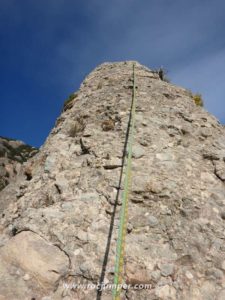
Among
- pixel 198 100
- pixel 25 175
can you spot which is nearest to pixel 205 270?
pixel 25 175

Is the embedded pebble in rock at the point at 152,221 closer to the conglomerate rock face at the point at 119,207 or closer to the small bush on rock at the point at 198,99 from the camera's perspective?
the conglomerate rock face at the point at 119,207

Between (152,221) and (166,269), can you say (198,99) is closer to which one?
(152,221)

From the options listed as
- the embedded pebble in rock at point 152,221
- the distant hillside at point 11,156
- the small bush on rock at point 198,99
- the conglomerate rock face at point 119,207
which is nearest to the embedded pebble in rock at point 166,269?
the conglomerate rock face at point 119,207

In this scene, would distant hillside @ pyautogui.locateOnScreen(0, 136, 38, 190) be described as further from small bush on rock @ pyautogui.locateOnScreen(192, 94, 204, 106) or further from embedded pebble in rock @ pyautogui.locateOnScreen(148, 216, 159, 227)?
embedded pebble in rock @ pyautogui.locateOnScreen(148, 216, 159, 227)

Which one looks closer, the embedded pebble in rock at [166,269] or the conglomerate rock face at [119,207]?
the conglomerate rock face at [119,207]

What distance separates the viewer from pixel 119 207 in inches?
245

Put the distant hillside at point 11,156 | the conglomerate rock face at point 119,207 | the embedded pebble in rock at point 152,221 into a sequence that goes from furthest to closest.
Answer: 1. the distant hillside at point 11,156
2. the embedded pebble in rock at point 152,221
3. the conglomerate rock face at point 119,207

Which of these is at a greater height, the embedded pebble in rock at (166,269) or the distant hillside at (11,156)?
the distant hillside at (11,156)

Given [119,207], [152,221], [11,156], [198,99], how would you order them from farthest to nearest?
1. [11,156]
2. [198,99]
3. [119,207]
4. [152,221]

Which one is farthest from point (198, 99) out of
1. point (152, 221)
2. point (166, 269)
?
point (166, 269)

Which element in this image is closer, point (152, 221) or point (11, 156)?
point (152, 221)

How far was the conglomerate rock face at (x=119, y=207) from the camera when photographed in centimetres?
504

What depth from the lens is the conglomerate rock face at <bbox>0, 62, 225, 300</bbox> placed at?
5043 mm

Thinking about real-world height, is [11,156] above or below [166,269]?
above
